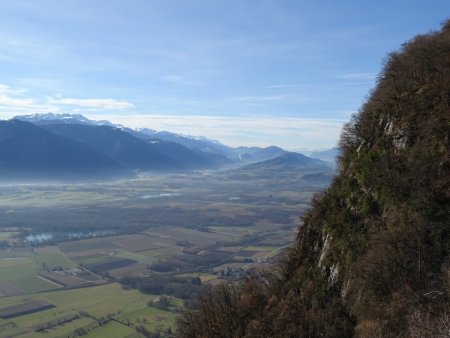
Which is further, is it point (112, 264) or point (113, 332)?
point (112, 264)

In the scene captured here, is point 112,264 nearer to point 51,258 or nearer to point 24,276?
point 51,258

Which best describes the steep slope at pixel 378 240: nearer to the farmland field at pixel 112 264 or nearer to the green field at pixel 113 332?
the green field at pixel 113 332

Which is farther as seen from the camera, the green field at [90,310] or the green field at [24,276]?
the green field at [24,276]

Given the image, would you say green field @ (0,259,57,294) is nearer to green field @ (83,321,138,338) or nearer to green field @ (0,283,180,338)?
green field @ (0,283,180,338)

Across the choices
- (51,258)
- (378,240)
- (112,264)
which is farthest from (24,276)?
(378,240)

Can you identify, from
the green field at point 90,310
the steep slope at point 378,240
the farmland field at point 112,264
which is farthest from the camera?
the farmland field at point 112,264

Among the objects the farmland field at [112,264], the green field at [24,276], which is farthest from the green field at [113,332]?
the green field at [24,276]

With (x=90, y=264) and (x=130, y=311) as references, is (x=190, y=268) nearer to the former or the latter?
(x=90, y=264)

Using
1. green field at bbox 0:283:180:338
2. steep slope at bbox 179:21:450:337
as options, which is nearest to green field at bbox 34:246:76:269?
green field at bbox 0:283:180:338

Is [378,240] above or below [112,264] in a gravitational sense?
above
